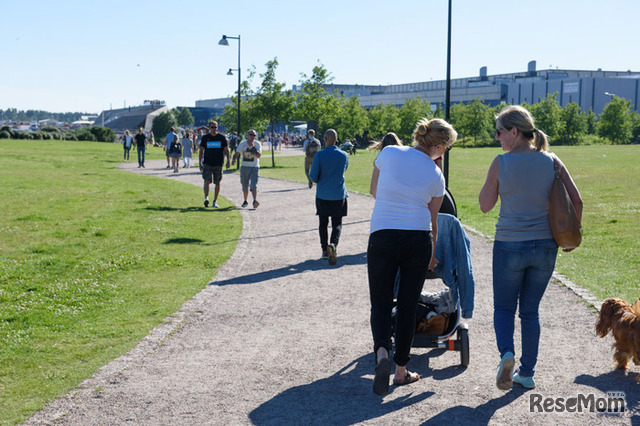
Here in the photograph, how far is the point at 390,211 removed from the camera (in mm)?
4305

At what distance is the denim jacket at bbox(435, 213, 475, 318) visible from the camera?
16.1ft

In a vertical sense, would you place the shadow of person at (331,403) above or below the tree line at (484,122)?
below

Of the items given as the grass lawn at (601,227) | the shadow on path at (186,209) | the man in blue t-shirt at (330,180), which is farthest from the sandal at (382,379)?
the shadow on path at (186,209)

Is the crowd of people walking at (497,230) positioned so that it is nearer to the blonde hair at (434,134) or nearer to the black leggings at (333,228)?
the blonde hair at (434,134)

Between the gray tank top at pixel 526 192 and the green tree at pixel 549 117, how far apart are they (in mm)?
80624

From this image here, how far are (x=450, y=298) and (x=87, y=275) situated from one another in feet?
16.9

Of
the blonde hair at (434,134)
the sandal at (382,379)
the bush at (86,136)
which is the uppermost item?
the bush at (86,136)

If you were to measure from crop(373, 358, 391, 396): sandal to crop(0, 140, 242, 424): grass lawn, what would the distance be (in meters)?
2.13

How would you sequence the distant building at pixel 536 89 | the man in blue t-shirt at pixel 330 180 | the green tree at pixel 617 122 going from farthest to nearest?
the distant building at pixel 536 89 → the green tree at pixel 617 122 → the man in blue t-shirt at pixel 330 180

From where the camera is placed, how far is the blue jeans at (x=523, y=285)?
4.30m

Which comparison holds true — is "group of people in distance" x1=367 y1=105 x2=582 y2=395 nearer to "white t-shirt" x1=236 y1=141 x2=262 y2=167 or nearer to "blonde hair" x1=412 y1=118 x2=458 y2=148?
"blonde hair" x1=412 y1=118 x2=458 y2=148

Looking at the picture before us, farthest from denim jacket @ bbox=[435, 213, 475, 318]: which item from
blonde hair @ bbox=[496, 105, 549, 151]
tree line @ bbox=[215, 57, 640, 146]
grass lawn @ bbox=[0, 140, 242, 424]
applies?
tree line @ bbox=[215, 57, 640, 146]

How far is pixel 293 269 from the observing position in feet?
28.9

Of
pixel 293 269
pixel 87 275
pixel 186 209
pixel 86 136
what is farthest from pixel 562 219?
pixel 86 136
